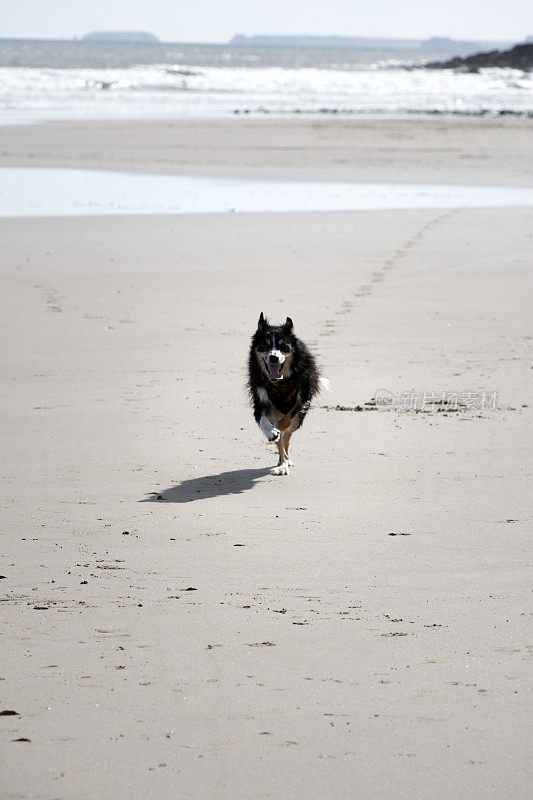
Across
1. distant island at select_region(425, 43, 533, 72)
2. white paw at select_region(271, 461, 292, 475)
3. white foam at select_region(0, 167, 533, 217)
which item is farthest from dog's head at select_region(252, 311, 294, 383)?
distant island at select_region(425, 43, 533, 72)

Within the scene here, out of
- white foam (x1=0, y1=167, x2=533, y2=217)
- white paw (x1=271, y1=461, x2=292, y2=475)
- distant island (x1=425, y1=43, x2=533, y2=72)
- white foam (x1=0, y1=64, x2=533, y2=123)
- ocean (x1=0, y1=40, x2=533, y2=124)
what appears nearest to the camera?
white paw (x1=271, y1=461, x2=292, y2=475)

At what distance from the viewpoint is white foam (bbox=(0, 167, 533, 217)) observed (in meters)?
15.5

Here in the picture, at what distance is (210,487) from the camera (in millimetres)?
5441

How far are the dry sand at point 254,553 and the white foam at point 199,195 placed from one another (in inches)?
203

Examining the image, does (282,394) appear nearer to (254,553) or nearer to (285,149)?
(254,553)

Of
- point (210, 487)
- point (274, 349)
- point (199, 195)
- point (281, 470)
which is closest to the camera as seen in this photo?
point (210, 487)

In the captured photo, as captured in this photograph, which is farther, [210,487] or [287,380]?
[287,380]

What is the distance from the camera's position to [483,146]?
2552cm

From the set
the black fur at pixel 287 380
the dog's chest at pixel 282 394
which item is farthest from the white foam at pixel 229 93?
the dog's chest at pixel 282 394

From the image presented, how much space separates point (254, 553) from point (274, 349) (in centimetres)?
138

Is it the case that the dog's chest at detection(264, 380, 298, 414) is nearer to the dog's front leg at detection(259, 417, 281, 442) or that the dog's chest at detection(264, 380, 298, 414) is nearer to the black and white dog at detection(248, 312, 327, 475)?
the black and white dog at detection(248, 312, 327, 475)

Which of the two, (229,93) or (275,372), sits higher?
(229,93)

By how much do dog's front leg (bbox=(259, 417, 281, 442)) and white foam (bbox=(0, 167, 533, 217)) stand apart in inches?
376

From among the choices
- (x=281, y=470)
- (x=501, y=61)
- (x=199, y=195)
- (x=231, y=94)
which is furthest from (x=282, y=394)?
(x=501, y=61)
